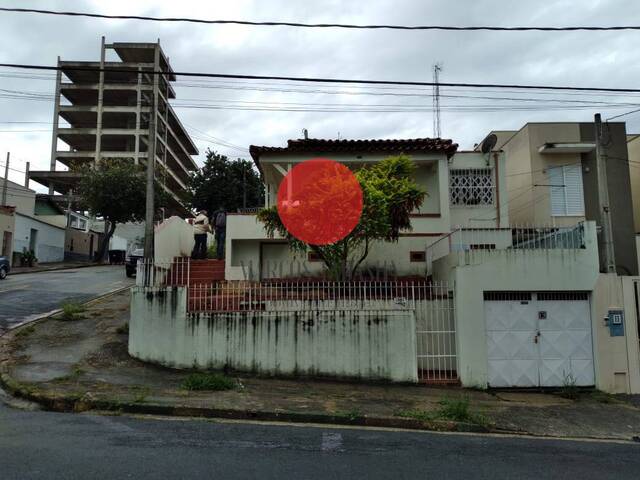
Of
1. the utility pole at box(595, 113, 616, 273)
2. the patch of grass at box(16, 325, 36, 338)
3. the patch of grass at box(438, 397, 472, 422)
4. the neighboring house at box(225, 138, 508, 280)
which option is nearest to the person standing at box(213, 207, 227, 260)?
the neighboring house at box(225, 138, 508, 280)

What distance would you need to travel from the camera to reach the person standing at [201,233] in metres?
14.7

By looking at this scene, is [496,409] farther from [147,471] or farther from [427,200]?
[427,200]

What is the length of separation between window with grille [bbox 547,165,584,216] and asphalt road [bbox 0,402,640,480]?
1070cm

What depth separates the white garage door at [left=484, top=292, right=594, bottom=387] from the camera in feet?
31.7

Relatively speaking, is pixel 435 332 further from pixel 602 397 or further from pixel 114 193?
pixel 114 193

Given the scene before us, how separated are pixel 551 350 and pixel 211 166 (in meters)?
26.4

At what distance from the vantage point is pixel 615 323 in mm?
9883

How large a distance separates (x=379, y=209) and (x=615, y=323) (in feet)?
16.8

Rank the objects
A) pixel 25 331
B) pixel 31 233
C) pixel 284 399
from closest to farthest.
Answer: pixel 284 399, pixel 25 331, pixel 31 233

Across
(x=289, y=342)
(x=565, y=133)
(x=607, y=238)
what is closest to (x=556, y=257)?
(x=607, y=238)

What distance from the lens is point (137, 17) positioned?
7945 millimetres

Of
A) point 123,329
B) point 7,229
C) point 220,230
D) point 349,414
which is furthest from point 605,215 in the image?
point 7,229

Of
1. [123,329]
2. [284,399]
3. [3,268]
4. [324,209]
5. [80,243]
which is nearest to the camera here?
[284,399]

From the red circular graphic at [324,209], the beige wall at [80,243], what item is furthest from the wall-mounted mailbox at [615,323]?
the beige wall at [80,243]
